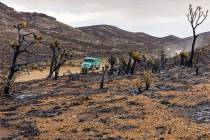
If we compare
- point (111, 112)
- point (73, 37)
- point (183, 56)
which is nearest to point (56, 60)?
point (183, 56)

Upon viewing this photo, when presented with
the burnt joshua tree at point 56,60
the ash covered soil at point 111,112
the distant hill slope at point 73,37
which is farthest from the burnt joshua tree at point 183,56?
the distant hill slope at point 73,37

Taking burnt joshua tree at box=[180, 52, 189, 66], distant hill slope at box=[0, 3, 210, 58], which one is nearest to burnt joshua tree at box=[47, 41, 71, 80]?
burnt joshua tree at box=[180, 52, 189, 66]

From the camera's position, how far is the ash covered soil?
861 inches

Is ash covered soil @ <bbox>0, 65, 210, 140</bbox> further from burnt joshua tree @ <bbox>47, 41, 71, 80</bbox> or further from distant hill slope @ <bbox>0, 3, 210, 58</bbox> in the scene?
distant hill slope @ <bbox>0, 3, 210, 58</bbox>

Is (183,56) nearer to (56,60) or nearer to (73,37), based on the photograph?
(56,60)

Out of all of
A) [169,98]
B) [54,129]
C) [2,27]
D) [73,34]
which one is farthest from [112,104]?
[73,34]

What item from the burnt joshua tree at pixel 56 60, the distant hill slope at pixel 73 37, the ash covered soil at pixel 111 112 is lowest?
the ash covered soil at pixel 111 112

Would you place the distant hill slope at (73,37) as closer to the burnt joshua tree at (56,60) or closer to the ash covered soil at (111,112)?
the burnt joshua tree at (56,60)

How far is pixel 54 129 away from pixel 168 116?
5880 mm

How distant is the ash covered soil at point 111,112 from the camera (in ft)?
71.7

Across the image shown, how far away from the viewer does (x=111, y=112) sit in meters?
26.6

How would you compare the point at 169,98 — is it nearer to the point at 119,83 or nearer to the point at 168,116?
the point at 168,116

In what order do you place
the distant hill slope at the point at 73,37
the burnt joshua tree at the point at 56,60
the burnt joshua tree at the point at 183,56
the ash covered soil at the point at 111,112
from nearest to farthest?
the ash covered soil at the point at 111,112 < the burnt joshua tree at the point at 56,60 < the burnt joshua tree at the point at 183,56 < the distant hill slope at the point at 73,37

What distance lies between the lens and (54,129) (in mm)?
23203
